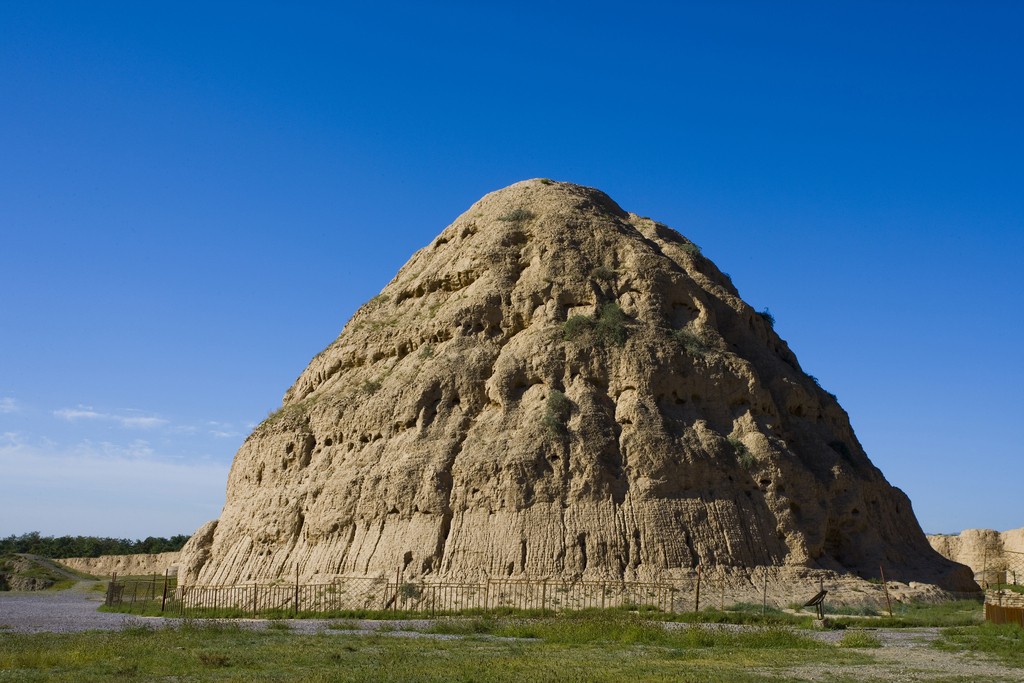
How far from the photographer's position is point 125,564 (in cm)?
5447

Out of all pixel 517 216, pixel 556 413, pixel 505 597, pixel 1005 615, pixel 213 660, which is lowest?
pixel 213 660

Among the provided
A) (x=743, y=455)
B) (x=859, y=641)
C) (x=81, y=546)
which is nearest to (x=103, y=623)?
(x=859, y=641)

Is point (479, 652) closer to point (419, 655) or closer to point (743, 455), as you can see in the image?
point (419, 655)

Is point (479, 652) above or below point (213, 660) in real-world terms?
above

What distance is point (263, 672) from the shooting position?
12.5 meters

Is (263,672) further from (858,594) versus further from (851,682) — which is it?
(858,594)

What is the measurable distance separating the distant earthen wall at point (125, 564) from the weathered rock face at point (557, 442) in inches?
986

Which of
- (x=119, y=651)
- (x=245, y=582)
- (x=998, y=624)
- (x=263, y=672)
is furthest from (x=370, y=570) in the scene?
(x=998, y=624)

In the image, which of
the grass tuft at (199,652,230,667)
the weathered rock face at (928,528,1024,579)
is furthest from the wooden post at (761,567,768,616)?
the weathered rock face at (928,528,1024,579)

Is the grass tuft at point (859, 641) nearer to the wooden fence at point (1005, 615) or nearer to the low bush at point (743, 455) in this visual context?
the wooden fence at point (1005, 615)

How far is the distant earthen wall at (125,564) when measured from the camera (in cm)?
5222

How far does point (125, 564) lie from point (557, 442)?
40247 millimetres

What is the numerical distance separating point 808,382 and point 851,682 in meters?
21.6

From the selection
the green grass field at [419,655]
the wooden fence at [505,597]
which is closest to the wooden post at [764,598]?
the wooden fence at [505,597]
